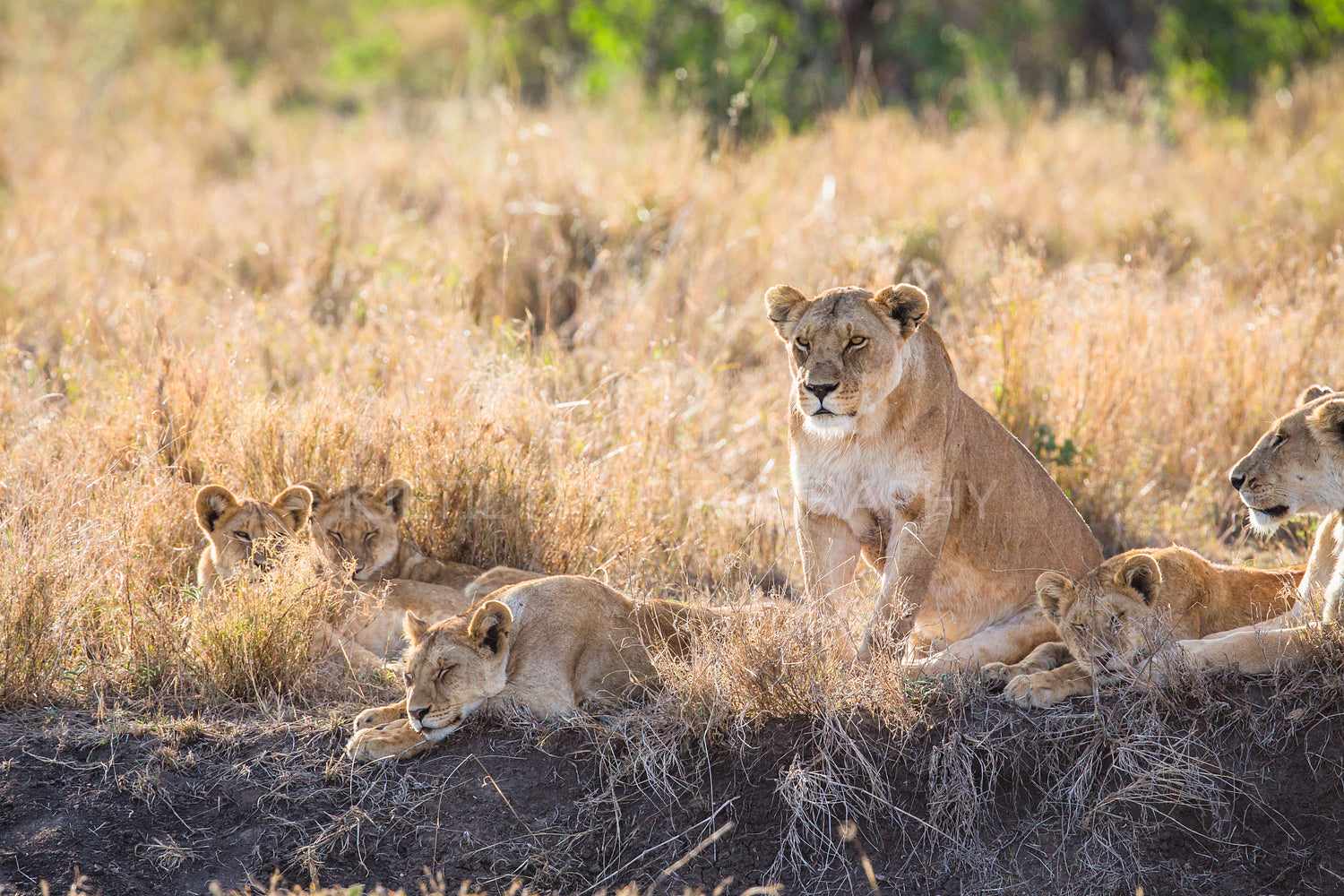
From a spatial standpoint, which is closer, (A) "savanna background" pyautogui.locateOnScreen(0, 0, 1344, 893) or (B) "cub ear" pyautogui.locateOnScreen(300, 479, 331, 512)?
(A) "savanna background" pyautogui.locateOnScreen(0, 0, 1344, 893)

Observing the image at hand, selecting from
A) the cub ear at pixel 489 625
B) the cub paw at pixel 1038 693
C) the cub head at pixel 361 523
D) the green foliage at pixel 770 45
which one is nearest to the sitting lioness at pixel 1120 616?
the cub paw at pixel 1038 693

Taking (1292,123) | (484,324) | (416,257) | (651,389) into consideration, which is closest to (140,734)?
(651,389)

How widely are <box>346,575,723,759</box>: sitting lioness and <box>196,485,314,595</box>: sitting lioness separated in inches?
40.3

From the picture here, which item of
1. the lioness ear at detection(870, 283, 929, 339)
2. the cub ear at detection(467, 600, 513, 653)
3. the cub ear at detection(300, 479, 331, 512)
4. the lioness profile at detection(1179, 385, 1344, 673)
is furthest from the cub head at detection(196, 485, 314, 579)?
the lioness profile at detection(1179, 385, 1344, 673)

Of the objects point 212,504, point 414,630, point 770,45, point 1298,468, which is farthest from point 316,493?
point 770,45

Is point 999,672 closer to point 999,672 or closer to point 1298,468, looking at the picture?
point 999,672

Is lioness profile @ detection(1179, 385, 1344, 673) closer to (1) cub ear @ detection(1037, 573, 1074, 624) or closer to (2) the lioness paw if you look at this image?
(1) cub ear @ detection(1037, 573, 1074, 624)

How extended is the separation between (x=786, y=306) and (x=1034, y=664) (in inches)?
59.9

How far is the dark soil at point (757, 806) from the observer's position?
159 inches

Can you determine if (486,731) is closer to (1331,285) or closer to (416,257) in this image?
(416,257)

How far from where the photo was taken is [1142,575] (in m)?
4.46

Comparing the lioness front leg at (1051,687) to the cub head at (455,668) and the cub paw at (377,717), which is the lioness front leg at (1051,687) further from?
the cub paw at (377,717)

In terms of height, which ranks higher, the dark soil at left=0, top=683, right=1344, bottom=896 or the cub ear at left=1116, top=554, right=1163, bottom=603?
the cub ear at left=1116, top=554, right=1163, bottom=603

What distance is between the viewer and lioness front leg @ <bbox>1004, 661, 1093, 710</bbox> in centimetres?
436
